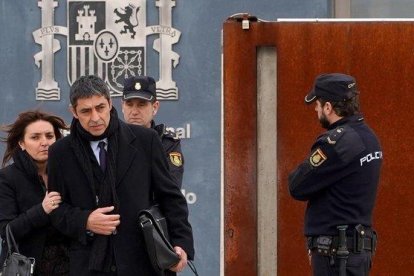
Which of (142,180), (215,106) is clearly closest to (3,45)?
(215,106)

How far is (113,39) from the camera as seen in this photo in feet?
33.3

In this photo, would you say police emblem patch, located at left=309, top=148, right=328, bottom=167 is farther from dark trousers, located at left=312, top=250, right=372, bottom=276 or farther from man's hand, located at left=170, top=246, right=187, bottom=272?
man's hand, located at left=170, top=246, right=187, bottom=272

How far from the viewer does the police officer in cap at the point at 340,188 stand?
247 inches

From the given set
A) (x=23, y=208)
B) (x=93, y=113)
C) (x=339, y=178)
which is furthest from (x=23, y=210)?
(x=339, y=178)

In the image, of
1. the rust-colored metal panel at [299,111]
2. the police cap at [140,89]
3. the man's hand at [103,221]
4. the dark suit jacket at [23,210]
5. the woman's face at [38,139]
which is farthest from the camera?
the police cap at [140,89]

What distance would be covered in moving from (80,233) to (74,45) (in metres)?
4.76

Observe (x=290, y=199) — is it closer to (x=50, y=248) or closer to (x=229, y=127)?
(x=229, y=127)

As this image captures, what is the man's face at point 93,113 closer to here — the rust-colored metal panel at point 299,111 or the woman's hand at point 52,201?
the woman's hand at point 52,201

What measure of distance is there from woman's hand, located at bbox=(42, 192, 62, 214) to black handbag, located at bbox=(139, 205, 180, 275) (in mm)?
391

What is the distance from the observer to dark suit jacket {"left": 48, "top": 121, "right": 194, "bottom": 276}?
5.59 metres

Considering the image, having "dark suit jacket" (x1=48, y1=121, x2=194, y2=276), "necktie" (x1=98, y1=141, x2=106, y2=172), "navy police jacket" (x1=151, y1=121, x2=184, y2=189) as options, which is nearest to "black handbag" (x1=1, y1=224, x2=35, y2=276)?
"dark suit jacket" (x1=48, y1=121, x2=194, y2=276)

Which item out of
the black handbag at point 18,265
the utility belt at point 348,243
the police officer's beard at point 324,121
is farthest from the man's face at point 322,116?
the black handbag at point 18,265

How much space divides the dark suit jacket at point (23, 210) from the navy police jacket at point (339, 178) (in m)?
1.24

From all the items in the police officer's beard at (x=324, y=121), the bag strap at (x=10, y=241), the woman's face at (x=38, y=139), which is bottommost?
the bag strap at (x=10, y=241)
